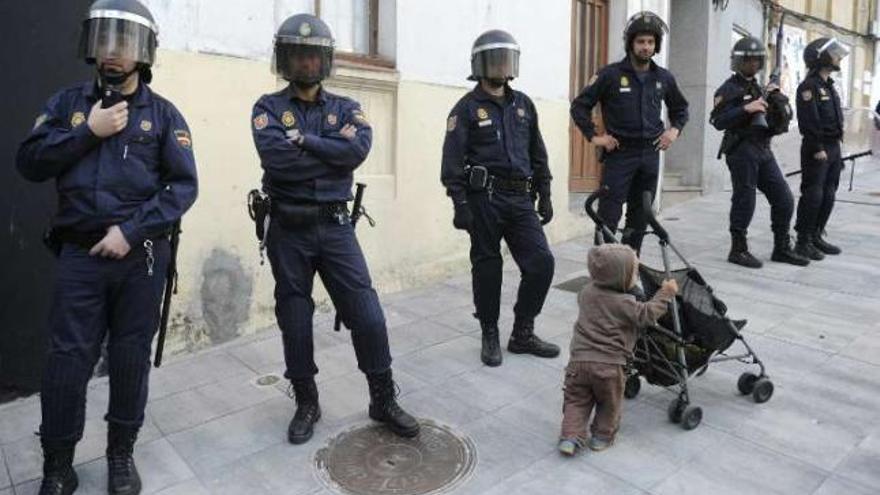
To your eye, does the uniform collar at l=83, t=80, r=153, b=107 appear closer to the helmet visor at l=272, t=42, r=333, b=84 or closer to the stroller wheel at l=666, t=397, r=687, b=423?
the helmet visor at l=272, t=42, r=333, b=84

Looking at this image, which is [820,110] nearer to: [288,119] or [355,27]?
[355,27]

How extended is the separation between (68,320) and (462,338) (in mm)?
2714

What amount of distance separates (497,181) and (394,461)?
179 cm

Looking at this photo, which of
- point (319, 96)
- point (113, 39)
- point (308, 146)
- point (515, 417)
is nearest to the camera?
point (113, 39)

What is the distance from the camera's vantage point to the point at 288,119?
3352mm

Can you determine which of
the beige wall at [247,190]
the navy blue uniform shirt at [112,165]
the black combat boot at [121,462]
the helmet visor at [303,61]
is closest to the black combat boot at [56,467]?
the black combat boot at [121,462]

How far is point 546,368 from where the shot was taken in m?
4.41

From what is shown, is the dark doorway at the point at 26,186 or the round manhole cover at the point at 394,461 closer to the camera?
the round manhole cover at the point at 394,461

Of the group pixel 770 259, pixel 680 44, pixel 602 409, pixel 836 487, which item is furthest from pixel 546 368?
pixel 680 44

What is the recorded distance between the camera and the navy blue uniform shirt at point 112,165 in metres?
2.77

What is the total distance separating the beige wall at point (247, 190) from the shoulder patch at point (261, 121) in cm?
130

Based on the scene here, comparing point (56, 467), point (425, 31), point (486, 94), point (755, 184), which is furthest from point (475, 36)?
point (56, 467)

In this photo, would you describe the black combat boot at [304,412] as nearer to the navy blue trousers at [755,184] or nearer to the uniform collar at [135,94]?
the uniform collar at [135,94]

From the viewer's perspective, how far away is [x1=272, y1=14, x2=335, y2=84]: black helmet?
→ 331 cm
